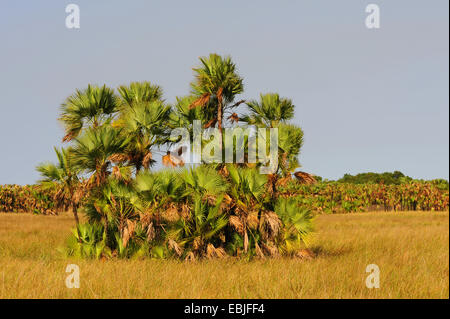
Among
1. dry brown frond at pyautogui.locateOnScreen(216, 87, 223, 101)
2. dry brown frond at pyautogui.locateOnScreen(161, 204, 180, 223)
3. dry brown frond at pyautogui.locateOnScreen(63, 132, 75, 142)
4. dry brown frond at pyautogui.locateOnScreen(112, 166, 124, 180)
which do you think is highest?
dry brown frond at pyautogui.locateOnScreen(216, 87, 223, 101)

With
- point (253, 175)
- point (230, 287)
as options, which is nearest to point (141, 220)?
point (253, 175)

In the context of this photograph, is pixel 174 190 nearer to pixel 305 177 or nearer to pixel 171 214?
pixel 171 214

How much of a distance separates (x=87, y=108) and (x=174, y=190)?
18.5 feet

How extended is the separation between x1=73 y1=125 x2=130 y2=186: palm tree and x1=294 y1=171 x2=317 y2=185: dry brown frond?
269 inches

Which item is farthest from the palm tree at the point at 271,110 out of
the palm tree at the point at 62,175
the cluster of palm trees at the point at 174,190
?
the palm tree at the point at 62,175

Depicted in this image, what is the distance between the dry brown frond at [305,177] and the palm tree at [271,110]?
7.87 feet

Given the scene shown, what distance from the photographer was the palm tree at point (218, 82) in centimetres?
1803

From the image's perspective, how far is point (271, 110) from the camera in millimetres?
18250

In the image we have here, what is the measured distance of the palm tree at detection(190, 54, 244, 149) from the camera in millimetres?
18031

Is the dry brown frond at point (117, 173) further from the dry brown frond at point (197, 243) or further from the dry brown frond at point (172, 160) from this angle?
the dry brown frond at point (197, 243)

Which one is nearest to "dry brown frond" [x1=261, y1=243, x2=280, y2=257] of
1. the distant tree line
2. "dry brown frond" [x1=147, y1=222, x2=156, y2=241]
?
"dry brown frond" [x1=147, y1=222, x2=156, y2=241]

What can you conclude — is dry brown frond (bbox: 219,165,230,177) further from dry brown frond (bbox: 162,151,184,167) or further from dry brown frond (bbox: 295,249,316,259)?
dry brown frond (bbox: 295,249,316,259)
